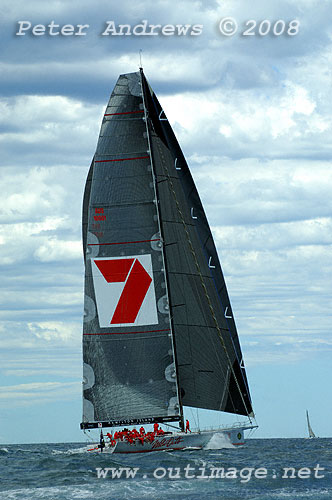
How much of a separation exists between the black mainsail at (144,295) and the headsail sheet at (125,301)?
49mm

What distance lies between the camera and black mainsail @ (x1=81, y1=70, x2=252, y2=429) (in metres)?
43.4

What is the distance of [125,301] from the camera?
43.8 m

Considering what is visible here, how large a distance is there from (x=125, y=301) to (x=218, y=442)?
8.11 metres

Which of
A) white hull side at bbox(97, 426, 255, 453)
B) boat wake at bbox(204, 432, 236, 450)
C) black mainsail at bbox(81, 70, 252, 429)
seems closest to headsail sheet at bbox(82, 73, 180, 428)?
black mainsail at bbox(81, 70, 252, 429)

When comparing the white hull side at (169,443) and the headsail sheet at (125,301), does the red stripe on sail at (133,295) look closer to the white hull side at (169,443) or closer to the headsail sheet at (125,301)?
the headsail sheet at (125,301)

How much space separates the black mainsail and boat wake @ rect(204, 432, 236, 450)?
2.21m

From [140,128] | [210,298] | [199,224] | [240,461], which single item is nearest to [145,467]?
[240,461]

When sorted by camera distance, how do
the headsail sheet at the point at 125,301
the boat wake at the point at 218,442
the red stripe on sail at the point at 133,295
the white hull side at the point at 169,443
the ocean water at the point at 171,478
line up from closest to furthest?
the ocean water at the point at 171,478, the white hull side at the point at 169,443, the boat wake at the point at 218,442, the headsail sheet at the point at 125,301, the red stripe on sail at the point at 133,295

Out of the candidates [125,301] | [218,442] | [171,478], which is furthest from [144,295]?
[171,478]

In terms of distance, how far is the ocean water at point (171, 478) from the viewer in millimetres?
33344

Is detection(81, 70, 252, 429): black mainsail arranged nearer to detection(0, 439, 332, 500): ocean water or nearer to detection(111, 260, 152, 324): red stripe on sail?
detection(111, 260, 152, 324): red stripe on sail

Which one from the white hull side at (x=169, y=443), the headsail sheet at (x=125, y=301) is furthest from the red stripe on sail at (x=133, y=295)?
the white hull side at (x=169, y=443)

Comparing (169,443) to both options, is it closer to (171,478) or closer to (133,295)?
(171,478)

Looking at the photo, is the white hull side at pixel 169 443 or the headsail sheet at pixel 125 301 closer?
the white hull side at pixel 169 443
